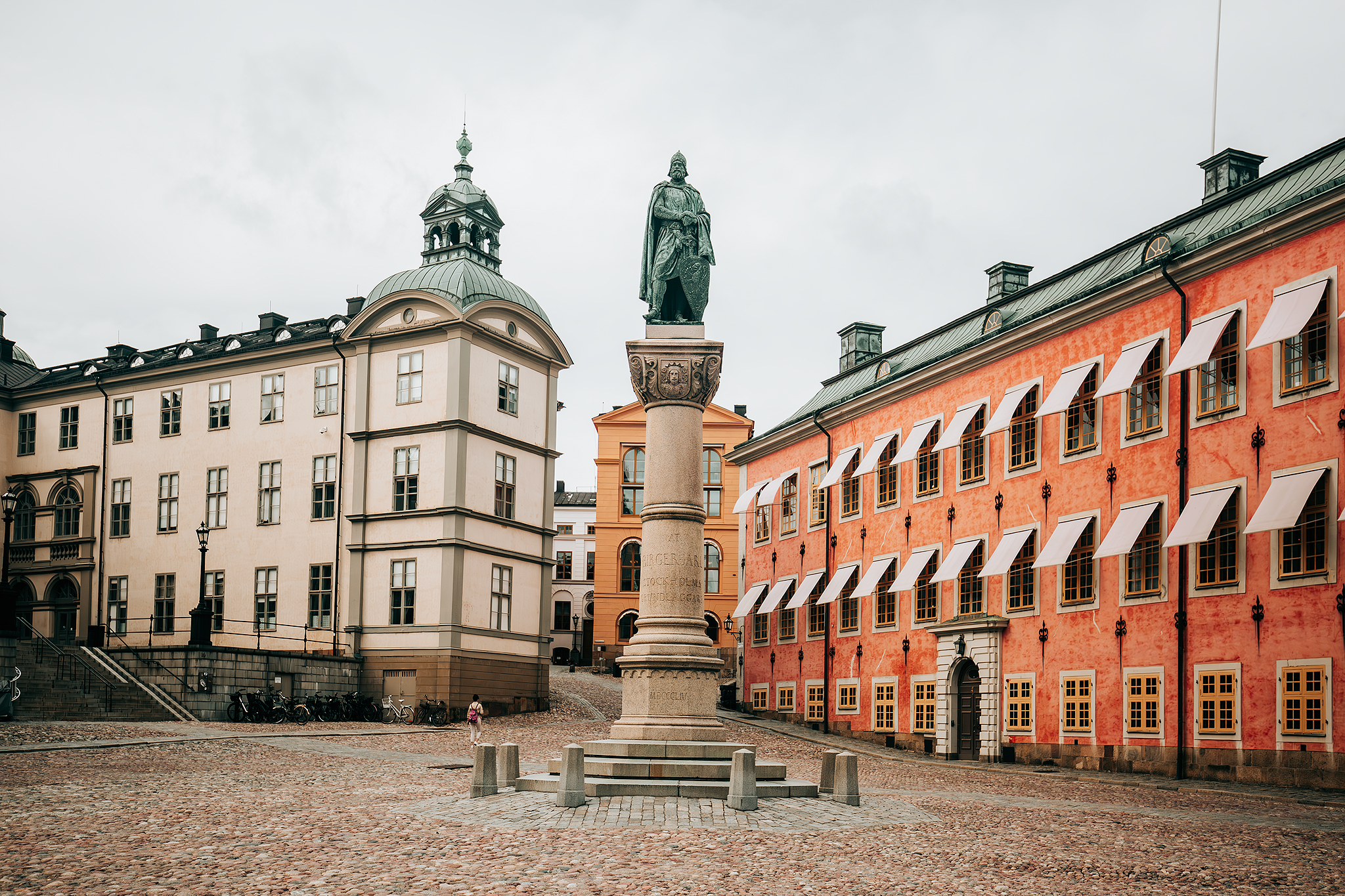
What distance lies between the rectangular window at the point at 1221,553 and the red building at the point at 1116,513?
0.13 feet

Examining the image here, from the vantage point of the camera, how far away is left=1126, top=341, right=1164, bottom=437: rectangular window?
28.2 m

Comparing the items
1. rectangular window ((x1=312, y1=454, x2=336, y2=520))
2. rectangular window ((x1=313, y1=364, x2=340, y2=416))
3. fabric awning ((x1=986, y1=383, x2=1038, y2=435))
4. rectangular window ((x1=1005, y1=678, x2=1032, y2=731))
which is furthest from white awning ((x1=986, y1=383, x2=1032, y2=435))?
rectangular window ((x1=313, y1=364, x2=340, y2=416))

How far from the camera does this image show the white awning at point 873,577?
125 ft

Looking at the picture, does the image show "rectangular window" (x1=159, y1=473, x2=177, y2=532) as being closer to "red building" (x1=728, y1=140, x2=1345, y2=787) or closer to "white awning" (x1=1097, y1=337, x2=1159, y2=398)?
"red building" (x1=728, y1=140, x2=1345, y2=787)

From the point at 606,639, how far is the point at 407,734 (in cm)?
3699

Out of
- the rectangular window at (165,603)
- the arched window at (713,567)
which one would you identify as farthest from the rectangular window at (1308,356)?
the arched window at (713,567)

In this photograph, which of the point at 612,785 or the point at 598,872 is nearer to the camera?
the point at 598,872

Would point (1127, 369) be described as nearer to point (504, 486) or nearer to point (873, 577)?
point (873, 577)

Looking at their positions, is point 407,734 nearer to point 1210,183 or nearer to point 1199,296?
point 1199,296

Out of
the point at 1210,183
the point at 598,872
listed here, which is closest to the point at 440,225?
the point at 1210,183

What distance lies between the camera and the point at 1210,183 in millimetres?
30922

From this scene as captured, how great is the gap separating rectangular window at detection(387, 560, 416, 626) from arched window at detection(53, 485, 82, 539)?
1566 cm

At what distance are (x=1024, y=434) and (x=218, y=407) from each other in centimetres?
2881

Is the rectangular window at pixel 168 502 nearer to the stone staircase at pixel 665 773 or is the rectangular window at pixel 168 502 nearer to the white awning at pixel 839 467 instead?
the white awning at pixel 839 467
